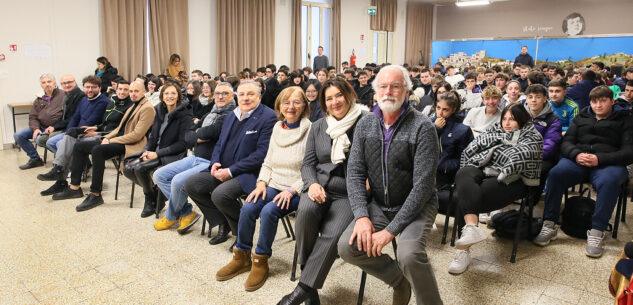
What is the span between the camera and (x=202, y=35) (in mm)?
9258

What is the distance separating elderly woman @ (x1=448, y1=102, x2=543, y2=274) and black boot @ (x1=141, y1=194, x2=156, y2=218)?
8.05 feet

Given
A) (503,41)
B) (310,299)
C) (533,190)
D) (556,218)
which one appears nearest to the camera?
(310,299)

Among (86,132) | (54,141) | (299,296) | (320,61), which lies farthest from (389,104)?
(320,61)

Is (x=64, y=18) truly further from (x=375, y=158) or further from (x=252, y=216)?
(x=375, y=158)

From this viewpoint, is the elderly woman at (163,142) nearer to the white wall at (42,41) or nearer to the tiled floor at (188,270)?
the tiled floor at (188,270)

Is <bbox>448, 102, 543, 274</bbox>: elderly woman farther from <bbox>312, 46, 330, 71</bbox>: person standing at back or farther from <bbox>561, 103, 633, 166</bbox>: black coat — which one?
<bbox>312, 46, 330, 71</bbox>: person standing at back

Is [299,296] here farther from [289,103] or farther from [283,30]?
[283,30]

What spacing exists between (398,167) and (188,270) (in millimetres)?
1489

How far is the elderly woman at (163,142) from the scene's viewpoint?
3.58 metres

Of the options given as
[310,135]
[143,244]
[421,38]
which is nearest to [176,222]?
[143,244]

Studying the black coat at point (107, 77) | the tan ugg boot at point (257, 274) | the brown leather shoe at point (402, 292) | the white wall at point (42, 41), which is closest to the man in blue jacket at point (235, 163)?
the tan ugg boot at point (257, 274)

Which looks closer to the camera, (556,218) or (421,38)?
(556,218)

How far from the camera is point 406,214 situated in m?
2.04

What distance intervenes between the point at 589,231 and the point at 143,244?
308 cm
